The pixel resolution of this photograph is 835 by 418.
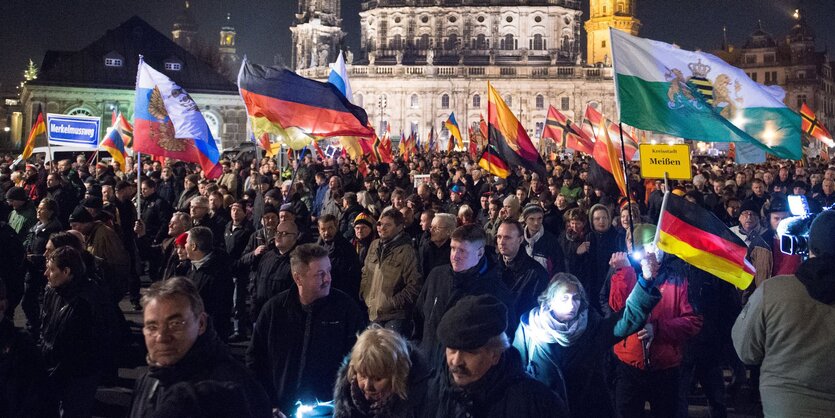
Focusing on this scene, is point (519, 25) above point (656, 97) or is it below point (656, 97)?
above

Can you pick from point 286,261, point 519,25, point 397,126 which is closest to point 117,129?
point 286,261

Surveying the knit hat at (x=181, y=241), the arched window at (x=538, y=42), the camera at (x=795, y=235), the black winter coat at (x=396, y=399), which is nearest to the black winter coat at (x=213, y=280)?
the knit hat at (x=181, y=241)

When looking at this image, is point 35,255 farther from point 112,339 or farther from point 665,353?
point 665,353

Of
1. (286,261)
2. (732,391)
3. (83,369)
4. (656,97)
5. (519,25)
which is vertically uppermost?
(519,25)

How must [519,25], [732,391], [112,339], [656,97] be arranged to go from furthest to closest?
[519,25]
[732,391]
[656,97]
[112,339]

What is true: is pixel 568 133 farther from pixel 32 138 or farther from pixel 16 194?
pixel 16 194

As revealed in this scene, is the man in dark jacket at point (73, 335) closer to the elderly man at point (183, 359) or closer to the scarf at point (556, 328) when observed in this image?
the elderly man at point (183, 359)

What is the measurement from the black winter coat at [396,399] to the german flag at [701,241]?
7.10 ft

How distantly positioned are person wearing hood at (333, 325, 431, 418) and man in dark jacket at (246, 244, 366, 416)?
1.29 meters

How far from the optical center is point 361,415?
3406mm

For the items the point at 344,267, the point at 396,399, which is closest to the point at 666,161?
the point at 344,267

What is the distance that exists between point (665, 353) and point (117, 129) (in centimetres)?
1559

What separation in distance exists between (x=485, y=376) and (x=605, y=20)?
98046 mm

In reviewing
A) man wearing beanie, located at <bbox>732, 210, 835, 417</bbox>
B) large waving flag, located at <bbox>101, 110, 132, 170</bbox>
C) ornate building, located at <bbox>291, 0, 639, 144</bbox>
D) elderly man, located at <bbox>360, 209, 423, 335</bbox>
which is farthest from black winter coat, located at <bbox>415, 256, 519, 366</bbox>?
ornate building, located at <bbox>291, 0, 639, 144</bbox>
